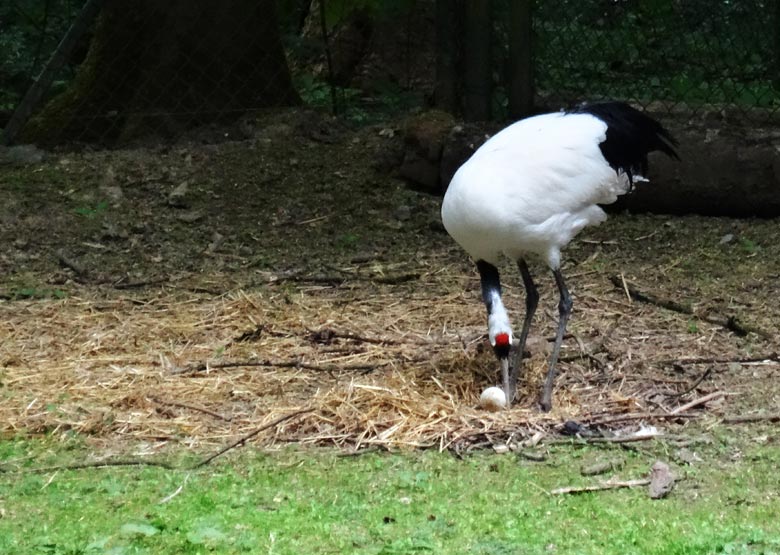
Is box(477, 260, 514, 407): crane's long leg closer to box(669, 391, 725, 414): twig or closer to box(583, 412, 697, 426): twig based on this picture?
box(583, 412, 697, 426): twig

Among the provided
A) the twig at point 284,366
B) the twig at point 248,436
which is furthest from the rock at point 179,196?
the twig at point 248,436

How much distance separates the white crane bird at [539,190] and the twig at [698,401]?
0.52m

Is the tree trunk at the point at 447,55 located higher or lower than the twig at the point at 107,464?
higher

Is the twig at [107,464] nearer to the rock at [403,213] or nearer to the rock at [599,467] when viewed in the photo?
the rock at [599,467]

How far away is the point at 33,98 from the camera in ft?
27.0

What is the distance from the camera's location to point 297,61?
9586 mm

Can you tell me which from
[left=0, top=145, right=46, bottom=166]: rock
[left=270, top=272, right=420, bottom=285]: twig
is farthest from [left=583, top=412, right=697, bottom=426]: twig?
[left=0, top=145, right=46, bottom=166]: rock

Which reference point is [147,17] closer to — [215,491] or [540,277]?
[540,277]

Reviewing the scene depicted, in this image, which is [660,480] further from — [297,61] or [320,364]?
[297,61]

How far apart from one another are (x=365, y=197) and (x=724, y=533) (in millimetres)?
4762

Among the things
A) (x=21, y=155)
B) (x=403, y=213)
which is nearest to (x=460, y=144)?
(x=403, y=213)

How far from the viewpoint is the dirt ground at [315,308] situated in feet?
15.7

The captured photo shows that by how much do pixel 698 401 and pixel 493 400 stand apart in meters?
0.81

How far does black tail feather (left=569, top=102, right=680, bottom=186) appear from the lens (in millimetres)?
5512
